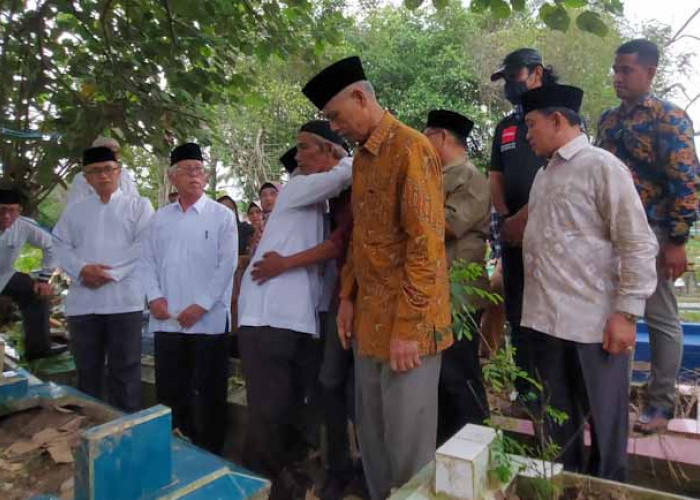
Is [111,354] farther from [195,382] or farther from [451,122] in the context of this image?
[451,122]

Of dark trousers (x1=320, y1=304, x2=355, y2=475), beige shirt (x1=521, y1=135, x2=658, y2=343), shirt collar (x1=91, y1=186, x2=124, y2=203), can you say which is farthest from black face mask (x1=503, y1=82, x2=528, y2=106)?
shirt collar (x1=91, y1=186, x2=124, y2=203)

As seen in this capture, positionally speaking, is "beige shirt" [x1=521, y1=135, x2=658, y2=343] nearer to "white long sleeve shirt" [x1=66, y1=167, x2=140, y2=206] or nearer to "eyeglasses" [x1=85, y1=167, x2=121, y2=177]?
"eyeglasses" [x1=85, y1=167, x2=121, y2=177]

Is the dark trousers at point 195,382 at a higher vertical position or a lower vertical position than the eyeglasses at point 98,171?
lower

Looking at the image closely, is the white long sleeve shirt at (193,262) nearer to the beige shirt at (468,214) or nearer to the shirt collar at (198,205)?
the shirt collar at (198,205)

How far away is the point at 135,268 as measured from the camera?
3.57 metres

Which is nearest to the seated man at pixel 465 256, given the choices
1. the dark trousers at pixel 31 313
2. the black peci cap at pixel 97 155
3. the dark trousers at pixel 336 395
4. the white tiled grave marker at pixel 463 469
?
the dark trousers at pixel 336 395

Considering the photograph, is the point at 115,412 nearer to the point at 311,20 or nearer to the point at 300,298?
the point at 300,298

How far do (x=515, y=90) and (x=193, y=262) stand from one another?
1972 millimetres

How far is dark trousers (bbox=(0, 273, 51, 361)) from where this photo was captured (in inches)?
195

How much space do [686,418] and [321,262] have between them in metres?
1.96

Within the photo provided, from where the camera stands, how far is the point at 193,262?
10.3 ft

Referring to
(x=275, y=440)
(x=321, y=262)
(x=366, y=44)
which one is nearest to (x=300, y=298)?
(x=321, y=262)

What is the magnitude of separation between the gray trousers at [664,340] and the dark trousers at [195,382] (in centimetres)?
228

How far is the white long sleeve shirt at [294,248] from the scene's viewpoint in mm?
2457
